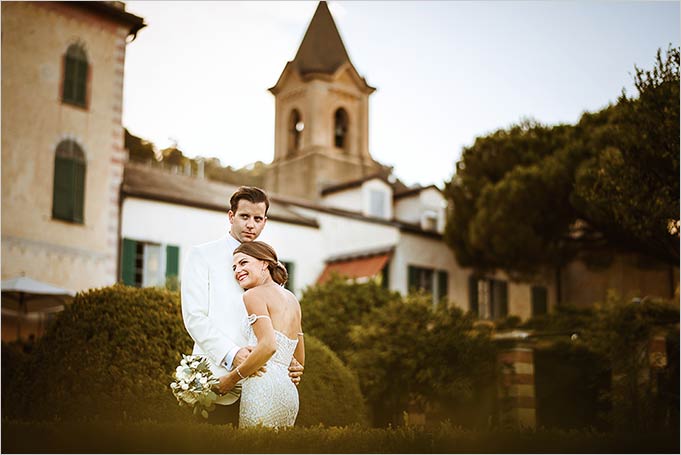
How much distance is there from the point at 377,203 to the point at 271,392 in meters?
23.7

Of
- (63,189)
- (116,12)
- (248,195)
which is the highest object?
(116,12)

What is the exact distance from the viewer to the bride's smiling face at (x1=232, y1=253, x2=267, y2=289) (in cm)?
573

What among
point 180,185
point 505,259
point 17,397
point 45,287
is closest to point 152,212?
point 180,185

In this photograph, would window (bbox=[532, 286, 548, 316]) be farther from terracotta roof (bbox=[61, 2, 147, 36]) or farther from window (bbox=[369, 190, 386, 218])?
terracotta roof (bbox=[61, 2, 147, 36])

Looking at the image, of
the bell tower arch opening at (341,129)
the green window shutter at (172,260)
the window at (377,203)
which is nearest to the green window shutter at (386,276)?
the window at (377,203)

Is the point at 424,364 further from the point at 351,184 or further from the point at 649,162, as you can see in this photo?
the point at 351,184

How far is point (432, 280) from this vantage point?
26.9 meters

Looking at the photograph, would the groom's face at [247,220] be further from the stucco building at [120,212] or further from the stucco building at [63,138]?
the stucco building at [63,138]

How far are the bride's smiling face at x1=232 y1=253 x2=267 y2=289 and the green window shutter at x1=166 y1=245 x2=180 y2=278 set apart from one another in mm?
16409

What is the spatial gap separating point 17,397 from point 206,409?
9.36 ft

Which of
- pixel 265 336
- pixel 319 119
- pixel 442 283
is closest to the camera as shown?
pixel 265 336

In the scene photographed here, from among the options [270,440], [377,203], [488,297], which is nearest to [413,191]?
[377,203]

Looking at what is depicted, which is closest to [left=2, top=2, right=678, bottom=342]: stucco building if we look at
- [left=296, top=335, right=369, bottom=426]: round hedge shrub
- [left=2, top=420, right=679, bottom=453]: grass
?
[left=296, top=335, right=369, bottom=426]: round hedge shrub

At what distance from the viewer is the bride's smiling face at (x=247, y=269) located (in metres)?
5.73
